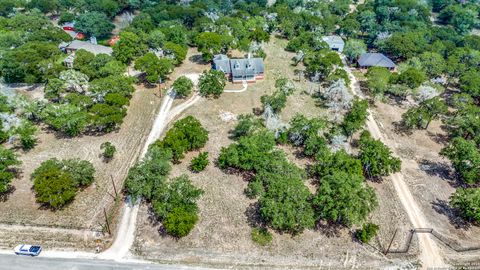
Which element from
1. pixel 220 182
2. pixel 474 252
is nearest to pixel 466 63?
pixel 474 252

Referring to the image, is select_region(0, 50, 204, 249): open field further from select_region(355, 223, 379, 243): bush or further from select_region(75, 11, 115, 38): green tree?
select_region(75, 11, 115, 38): green tree

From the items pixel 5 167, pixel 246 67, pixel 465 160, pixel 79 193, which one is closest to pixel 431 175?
pixel 465 160

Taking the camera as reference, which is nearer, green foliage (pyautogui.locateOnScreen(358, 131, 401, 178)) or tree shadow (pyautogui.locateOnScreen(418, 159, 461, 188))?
green foliage (pyautogui.locateOnScreen(358, 131, 401, 178))

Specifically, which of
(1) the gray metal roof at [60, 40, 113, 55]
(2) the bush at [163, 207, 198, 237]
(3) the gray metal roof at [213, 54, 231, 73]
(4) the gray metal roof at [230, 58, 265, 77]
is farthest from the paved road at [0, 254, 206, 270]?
(1) the gray metal roof at [60, 40, 113, 55]

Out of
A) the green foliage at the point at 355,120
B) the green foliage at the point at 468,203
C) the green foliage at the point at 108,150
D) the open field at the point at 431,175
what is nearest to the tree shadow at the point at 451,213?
the open field at the point at 431,175

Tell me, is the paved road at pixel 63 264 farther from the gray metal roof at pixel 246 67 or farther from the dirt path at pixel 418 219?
the gray metal roof at pixel 246 67

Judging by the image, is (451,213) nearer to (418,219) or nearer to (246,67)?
(418,219)
